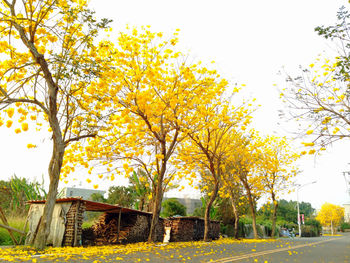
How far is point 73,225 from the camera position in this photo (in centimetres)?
1023

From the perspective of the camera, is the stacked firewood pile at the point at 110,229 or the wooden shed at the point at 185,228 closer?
the stacked firewood pile at the point at 110,229

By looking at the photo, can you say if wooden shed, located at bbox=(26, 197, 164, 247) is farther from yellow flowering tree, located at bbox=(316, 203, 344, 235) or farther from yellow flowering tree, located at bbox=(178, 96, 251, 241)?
yellow flowering tree, located at bbox=(316, 203, 344, 235)

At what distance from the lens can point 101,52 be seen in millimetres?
8844

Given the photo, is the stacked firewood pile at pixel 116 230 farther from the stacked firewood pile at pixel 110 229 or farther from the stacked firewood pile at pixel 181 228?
the stacked firewood pile at pixel 181 228

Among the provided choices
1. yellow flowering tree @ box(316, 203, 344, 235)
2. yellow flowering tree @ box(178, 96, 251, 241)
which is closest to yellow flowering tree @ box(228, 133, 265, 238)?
yellow flowering tree @ box(178, 96, 251, 241)

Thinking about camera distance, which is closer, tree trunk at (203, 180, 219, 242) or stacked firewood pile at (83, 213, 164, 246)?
stacked firewood pile at (83, 213, 164, 246)

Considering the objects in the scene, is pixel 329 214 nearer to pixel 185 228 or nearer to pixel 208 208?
pixel 185 228

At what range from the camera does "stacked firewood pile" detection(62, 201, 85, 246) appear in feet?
33.3

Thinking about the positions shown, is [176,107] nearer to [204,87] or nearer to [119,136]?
[204,87]

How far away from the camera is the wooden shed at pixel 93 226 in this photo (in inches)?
400

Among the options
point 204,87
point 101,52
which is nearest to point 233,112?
point 204,87

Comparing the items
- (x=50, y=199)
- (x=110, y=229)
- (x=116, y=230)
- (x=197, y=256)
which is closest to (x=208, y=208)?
(x=116, y=230)

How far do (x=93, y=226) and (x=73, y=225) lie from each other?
13.9 feet

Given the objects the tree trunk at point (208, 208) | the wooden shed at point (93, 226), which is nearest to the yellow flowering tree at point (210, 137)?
the tree trunk at point (208, 208)
